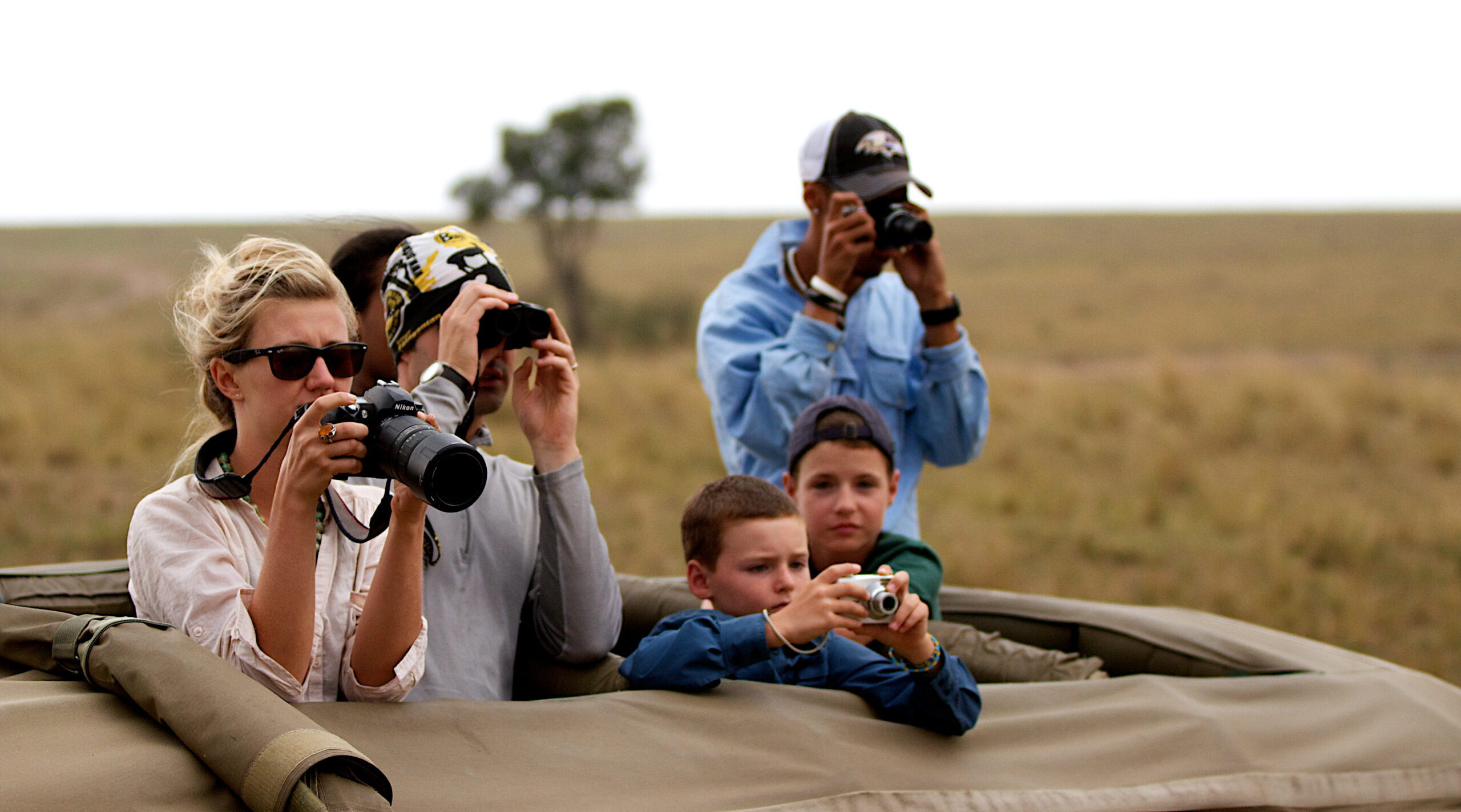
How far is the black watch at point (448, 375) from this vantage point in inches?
95.0

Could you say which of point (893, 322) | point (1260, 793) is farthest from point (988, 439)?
point (1260, 793)

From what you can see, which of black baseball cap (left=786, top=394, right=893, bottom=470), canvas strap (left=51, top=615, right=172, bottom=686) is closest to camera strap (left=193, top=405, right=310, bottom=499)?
canvas strap (left=51, top=615, right=172, bottom=686)

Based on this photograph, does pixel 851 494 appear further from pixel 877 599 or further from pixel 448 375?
pixel 448 375

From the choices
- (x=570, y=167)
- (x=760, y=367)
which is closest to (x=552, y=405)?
(x=760, y=367)

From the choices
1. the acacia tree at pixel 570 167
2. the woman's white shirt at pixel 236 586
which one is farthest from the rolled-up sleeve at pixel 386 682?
the acacia tree at pixel 570 167

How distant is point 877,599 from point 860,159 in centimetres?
160

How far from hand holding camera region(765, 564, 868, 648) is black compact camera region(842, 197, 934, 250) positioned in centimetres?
129

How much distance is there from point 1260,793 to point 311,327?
78.6 inches

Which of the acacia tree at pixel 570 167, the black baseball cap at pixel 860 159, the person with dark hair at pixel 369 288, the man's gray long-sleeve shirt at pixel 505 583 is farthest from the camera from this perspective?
the acacia tree at pixel 570 167

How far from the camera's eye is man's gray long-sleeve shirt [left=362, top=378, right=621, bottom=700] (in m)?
2.41

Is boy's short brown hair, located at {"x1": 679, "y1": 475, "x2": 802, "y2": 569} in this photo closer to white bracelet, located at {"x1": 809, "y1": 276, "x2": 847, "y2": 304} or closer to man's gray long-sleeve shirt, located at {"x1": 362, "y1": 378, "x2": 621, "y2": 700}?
man's gray long-sleeve shirt, located at {"x1": 362, "y1": 378, "x2": 621, "y2": 700}

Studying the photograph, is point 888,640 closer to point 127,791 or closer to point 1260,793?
point 1260,793

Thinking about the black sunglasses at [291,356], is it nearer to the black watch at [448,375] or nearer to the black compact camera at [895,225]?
the black watch at [448,375]

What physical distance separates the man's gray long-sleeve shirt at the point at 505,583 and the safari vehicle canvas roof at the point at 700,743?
306 mm
